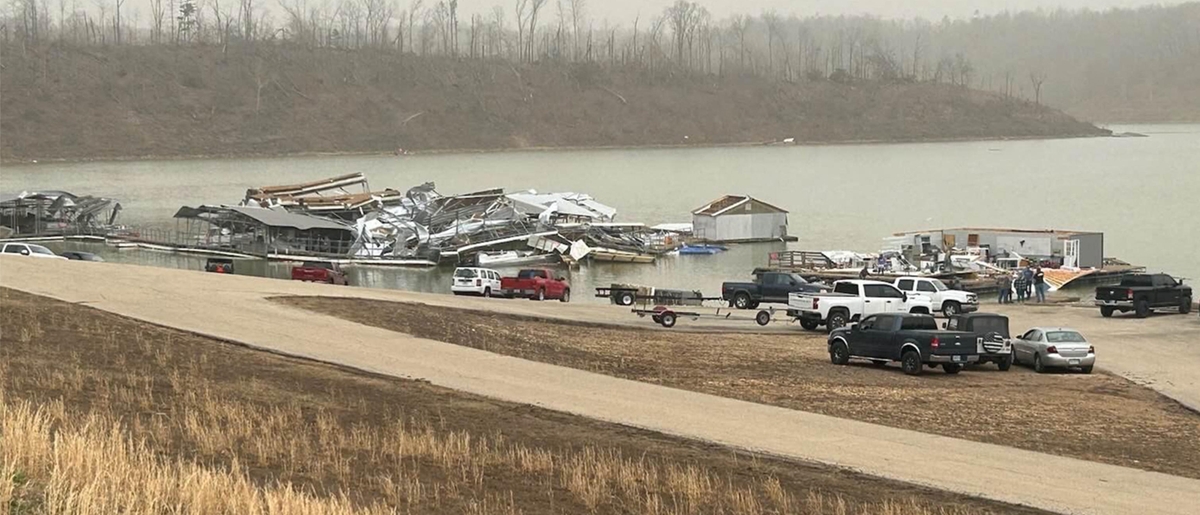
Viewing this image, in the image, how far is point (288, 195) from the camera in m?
88.1

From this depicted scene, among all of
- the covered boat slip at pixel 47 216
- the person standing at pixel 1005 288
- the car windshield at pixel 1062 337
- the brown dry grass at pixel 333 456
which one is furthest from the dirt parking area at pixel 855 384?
the covered boat slip at pixel 47 216

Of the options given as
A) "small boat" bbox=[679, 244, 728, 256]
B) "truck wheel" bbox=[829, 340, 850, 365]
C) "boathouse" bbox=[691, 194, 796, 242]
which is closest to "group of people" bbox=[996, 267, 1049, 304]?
"truck wheel" bbox=[829, 340, 850, 365]

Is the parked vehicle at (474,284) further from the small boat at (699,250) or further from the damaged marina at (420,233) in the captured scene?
the small boat at (699,250)

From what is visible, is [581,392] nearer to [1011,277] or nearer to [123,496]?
[123,496]

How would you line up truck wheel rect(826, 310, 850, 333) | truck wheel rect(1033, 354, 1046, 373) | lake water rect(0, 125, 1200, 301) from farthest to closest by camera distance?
lake water rect(0, 125, 1200, 301) < truck wheel rect(826, 310, 850, 333) < truck wheel rect(1033, 354, 1046, 373)

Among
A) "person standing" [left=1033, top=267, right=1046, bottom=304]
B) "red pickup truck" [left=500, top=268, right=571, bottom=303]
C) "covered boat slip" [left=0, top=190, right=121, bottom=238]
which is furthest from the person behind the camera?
"covered boat slip" [left=0, top=190, right=121, bottom=238]

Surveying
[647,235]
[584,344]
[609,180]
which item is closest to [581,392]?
[584,344]

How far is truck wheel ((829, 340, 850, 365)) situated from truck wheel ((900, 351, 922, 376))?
146 cm

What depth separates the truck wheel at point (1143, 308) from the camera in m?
42.9

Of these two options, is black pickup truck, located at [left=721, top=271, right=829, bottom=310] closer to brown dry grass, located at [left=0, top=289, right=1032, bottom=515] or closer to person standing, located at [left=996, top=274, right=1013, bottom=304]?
person standing, located at [left=996, top=274, right=1013, bottom=304]

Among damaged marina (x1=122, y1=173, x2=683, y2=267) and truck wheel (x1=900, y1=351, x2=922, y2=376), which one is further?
damaged marina (x1=122, y1=173, x2=683, y2=267)

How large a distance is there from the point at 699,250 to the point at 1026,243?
1793cm

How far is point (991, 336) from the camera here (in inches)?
1214

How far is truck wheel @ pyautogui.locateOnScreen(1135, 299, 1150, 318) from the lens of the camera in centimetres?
4294
